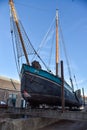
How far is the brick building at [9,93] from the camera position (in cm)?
3333

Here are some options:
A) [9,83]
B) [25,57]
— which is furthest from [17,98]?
[25,57]

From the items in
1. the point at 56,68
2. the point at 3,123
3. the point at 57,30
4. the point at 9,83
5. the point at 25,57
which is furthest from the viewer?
the point at 9,83

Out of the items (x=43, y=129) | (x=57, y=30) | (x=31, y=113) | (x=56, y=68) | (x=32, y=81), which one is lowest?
(x=43, y=129)

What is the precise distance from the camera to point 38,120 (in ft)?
43.7

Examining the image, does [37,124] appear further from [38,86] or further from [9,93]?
[9,93]

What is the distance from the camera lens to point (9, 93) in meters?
34.5

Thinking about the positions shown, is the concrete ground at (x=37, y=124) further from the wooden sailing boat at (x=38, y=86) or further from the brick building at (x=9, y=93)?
the brick building at (x=9, y=93)

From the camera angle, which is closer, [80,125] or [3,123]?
[3,123]

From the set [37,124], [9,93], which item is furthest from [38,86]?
[9,93]

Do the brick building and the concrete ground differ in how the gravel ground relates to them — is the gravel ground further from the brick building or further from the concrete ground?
the brick building

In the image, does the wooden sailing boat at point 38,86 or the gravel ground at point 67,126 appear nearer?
the gravel ground at point 67,126

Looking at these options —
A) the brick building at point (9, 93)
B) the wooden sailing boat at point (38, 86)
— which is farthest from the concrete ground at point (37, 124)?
the brick building at point (9, 93)

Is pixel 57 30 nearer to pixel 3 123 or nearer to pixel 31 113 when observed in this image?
pixel 31 113

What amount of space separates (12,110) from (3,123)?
4.03m
